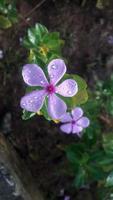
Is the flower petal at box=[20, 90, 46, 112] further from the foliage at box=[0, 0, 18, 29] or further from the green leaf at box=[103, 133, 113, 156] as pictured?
the foliage at box=[0, 0, 18, 29]

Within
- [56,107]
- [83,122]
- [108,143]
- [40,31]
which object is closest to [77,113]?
[83,122]

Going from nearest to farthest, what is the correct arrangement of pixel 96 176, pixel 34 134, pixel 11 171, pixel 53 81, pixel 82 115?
pixel 53 81 < pixel 11 171 < pixel 82 115 < pixel 96 176 < pixel 34 134

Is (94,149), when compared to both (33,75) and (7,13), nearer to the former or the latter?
(7,13)

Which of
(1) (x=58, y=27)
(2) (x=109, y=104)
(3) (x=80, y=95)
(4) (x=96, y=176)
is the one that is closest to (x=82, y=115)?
(2) (x=109, y=104)

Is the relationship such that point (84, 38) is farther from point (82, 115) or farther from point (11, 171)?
point (11, 171)

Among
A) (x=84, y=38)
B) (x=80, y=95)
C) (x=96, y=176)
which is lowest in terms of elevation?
(x=96, y=176)

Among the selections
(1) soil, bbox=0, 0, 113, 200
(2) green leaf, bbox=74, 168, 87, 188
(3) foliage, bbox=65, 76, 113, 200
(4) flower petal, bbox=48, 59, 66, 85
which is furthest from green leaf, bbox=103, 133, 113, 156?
(4) flower petal, bbox=48, 59, 66, 85

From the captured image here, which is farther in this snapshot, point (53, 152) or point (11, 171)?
point (53, 152)
